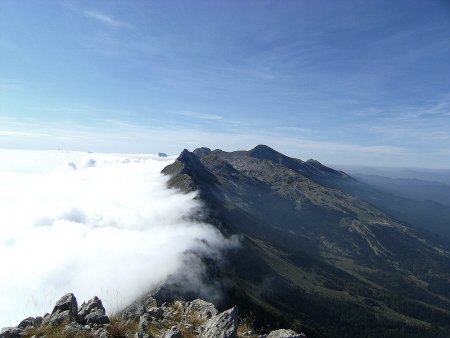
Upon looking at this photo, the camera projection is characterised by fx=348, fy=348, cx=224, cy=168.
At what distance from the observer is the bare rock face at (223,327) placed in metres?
20.5

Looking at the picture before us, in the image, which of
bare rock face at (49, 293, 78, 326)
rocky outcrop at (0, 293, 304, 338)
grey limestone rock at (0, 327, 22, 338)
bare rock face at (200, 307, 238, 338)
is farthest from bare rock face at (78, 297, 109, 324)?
bare rock face at (200, 307, 238, 338)

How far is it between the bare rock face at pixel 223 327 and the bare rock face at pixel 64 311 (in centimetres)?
953

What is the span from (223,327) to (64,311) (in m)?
12.1

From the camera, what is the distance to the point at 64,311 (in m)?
25.0

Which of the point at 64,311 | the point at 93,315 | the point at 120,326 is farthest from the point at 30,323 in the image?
the point at 120,326

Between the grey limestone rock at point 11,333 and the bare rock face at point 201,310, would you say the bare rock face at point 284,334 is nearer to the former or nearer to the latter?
the bare rock face at point 201,310

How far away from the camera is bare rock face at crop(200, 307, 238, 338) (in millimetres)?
20531

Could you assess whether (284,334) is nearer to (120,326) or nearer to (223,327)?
(223,327)

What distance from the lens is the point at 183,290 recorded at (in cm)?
19475

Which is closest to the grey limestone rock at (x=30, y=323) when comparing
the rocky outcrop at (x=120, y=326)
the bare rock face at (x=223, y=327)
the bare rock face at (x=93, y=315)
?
the rocky outcrop at (x=120, y=326)

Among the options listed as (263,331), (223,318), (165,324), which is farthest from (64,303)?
(263,331)

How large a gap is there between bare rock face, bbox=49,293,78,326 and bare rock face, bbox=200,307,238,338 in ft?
31.3

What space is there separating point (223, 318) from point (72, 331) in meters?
9.24

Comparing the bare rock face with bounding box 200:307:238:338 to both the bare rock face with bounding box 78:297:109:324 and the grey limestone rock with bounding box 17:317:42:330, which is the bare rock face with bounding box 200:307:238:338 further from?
the grey limestone rock with bounding box 17:317:42:330
